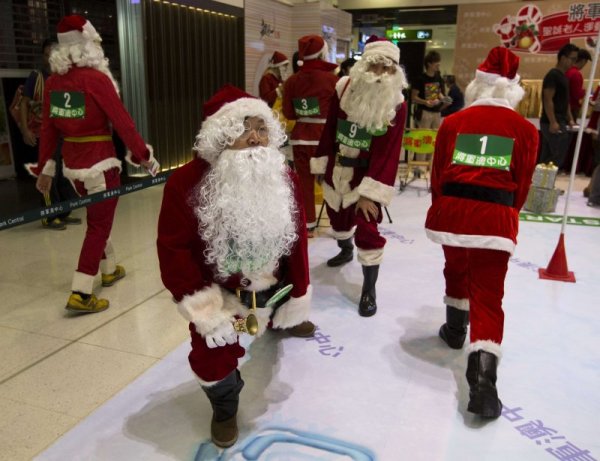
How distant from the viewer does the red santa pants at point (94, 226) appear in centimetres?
307

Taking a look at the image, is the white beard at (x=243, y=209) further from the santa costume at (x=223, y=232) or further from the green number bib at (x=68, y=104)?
the green number bib at (x=68, y=104)

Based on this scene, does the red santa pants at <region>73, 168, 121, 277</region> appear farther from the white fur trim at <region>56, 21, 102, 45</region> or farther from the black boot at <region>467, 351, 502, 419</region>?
the black boot at <region>467, 351, 502, 419</region>

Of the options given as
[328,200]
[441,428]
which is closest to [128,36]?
[328,200]

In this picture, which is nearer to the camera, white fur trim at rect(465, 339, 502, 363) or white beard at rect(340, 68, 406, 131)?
white fur trim at rect(465, 339, 502, 363)

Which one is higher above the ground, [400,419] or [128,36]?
[128,36]

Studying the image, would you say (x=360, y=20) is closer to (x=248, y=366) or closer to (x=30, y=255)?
(x=30, y=255)

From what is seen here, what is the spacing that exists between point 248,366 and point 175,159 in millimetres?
5215

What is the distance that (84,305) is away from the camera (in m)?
3.07

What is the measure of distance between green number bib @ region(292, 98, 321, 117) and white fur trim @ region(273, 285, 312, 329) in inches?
94.7

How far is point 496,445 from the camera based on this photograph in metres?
2.00

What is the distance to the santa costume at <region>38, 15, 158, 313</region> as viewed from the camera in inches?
116

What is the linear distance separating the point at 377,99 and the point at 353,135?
257mm

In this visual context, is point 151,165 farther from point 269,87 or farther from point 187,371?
point 269,87

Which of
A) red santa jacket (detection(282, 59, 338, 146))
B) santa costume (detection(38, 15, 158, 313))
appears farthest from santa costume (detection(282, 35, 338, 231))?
santa costume (detection(38, 15, 158, 313))
